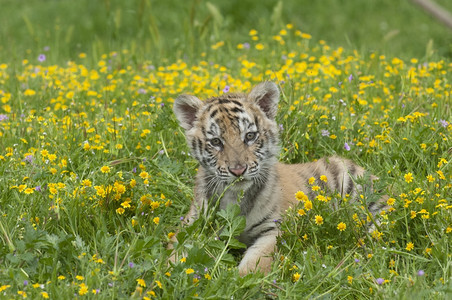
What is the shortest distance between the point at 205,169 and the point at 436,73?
4.18 meters

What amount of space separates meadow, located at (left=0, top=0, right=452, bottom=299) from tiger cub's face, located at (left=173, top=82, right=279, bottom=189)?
299 millimetres

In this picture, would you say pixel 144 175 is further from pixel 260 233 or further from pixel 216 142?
pixel 260 233

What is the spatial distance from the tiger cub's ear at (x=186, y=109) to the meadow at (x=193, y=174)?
22cm

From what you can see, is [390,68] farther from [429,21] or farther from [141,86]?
[429,21]

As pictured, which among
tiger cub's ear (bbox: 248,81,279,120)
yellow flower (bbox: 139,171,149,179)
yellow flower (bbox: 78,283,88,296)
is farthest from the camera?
tiger cub's ear (bbox: 248,81,279,120)

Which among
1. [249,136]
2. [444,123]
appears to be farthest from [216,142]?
[444,123]

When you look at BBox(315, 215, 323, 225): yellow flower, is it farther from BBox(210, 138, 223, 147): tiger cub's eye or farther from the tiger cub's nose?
BBox(210, 138, 223, 147): tiger cub's eye

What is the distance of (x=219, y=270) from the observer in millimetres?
4562

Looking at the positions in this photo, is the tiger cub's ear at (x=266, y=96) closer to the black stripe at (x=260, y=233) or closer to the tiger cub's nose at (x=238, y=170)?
the tiger cub's nose at (x=238, y=170)

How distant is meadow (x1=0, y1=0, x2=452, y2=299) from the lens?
171 inches

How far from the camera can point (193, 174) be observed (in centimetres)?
624

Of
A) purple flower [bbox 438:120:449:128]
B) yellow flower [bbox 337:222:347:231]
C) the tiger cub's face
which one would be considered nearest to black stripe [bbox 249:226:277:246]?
the tiger cub's face

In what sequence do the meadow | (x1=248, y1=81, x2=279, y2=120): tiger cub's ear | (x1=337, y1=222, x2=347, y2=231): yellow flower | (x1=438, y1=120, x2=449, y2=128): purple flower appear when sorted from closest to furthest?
the meadow, (x1=337, y1=222, x2=347, y2=231): yellow flower, (x1=248, y1=81, x2=279, y2=120): tiger cub's ear, (x1=438, y1=120, x2=449, y2=128): purple flower

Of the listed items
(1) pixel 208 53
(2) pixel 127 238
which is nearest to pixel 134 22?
(1) pixel 208 53
